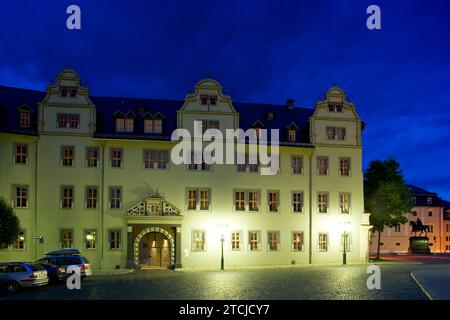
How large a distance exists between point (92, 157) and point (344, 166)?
68.1 ft

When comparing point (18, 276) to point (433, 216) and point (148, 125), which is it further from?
point (433, 216)

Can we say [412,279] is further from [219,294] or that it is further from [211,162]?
[211,162]

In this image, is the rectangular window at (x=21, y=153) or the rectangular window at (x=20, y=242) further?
the rectangular window at (x=21, y=153)

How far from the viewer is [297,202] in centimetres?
4706

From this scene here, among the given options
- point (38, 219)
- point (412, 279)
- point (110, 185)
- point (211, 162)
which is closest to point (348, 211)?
point (211, 162)

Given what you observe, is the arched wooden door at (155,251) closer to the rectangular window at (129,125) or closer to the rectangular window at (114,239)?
the rectangular window at (114,239)

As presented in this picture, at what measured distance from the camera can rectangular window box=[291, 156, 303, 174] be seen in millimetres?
47188

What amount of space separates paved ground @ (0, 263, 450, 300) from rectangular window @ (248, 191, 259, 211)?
1067 cm

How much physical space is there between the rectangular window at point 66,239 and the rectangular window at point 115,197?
369 cm

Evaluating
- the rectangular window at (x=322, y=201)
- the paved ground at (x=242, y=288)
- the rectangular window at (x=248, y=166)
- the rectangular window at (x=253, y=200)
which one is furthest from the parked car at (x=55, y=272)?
the rectangular window at (x=322, y=201)

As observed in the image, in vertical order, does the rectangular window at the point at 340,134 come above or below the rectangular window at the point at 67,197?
above

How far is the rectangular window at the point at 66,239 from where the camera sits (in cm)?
4281

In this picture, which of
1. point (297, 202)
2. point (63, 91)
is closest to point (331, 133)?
point (297, 202)

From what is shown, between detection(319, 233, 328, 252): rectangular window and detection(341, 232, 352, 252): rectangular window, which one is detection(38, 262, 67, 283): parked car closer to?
detection(319, 233, 328, 252): rectangular window
